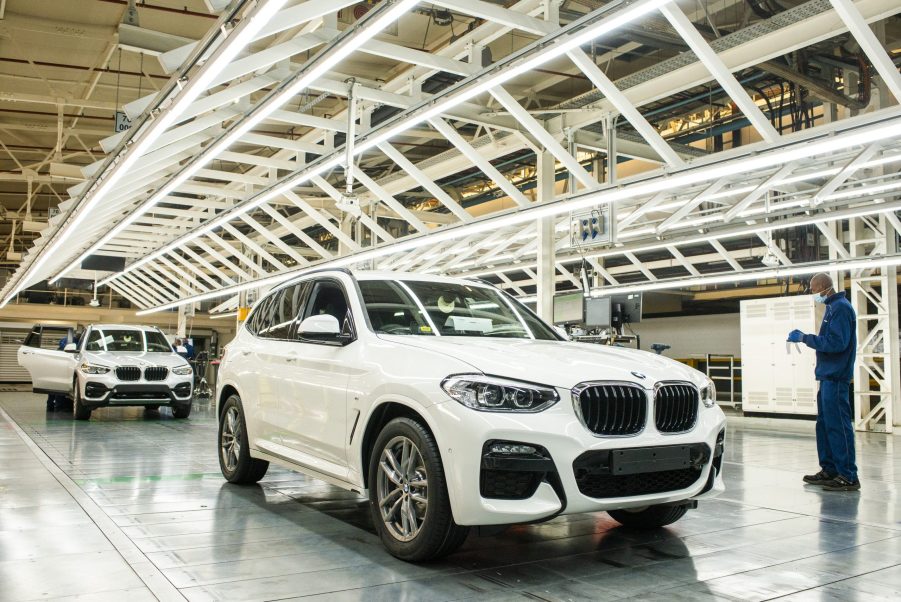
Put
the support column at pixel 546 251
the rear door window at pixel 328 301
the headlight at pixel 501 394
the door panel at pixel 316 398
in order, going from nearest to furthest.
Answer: the headlight at pixel 501 394 → the door panel at pixel 316 398 → the rear door window at pixel 328 301 → the support column at pixel 546 251

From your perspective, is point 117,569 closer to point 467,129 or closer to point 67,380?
point 67,380

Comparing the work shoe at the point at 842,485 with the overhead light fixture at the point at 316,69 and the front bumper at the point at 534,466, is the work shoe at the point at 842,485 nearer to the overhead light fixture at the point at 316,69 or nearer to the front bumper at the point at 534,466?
the front bumper at the point at 534,466

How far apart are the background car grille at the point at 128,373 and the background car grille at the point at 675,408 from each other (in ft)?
33.2

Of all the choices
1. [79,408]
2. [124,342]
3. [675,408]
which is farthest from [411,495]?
[124,342]

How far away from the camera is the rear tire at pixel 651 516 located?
14.9ft

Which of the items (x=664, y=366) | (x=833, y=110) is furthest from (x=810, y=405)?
(x=664, y=366)

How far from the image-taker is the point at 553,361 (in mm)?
3840

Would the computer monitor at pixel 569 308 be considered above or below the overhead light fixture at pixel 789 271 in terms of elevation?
below

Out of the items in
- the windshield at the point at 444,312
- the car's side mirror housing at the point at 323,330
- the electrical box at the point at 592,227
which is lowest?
the car's side mirror housing at the point at 323,330

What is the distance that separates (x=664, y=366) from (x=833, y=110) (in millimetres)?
10371

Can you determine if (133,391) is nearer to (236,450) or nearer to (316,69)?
Result: (236,450)

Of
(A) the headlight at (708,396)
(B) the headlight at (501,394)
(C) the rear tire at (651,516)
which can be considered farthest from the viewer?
(C) the rear tire at (651,516)

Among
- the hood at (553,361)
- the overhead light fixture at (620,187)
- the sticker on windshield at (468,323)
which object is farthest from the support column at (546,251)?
the hood at (553,361)

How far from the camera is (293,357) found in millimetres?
5027
